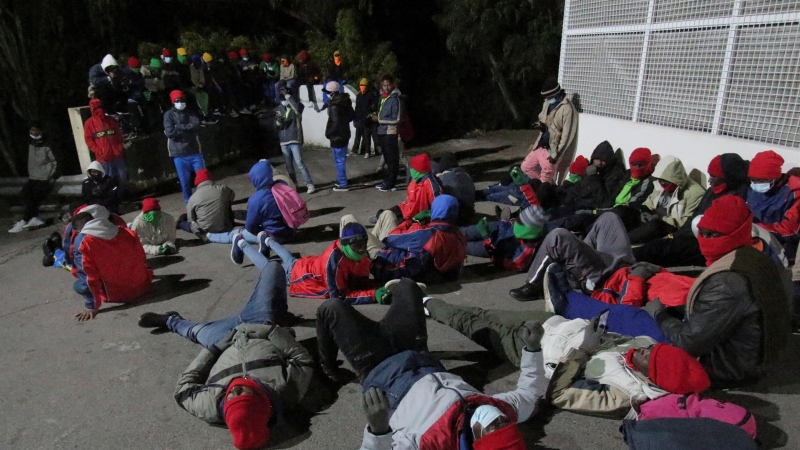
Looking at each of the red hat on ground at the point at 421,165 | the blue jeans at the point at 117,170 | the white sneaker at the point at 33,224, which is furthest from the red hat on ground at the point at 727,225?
the white sneaker at the point at 33,224

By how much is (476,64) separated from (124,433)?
51.1 feet

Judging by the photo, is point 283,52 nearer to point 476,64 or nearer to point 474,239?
point 476,64

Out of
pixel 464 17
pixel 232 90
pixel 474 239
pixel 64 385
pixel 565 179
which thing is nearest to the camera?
pixel 64 385

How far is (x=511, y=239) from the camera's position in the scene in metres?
6.18

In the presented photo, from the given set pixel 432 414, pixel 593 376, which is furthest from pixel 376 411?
pixel 593 376

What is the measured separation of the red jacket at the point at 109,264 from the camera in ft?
17.4

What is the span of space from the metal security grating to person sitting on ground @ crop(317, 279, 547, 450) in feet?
15.0

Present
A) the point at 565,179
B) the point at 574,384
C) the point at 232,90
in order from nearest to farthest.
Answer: the point at 574,384 < the point at 565,179 < the point at 232,90

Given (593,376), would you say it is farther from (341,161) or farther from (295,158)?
(295,158)

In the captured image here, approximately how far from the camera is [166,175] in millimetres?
10992

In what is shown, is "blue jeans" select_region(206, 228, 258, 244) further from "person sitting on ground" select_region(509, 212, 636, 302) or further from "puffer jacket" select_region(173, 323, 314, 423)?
"person sitting on ground" select_region(509, 212, 636, 302)

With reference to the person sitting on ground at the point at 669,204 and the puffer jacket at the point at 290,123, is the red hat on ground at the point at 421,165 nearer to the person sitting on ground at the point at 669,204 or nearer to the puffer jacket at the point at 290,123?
the person sitting on ground at the point at 669,204

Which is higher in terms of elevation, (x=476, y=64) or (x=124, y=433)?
(x=476, y=64)

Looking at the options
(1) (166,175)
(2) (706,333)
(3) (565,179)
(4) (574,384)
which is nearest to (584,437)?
(4) (574,384)
